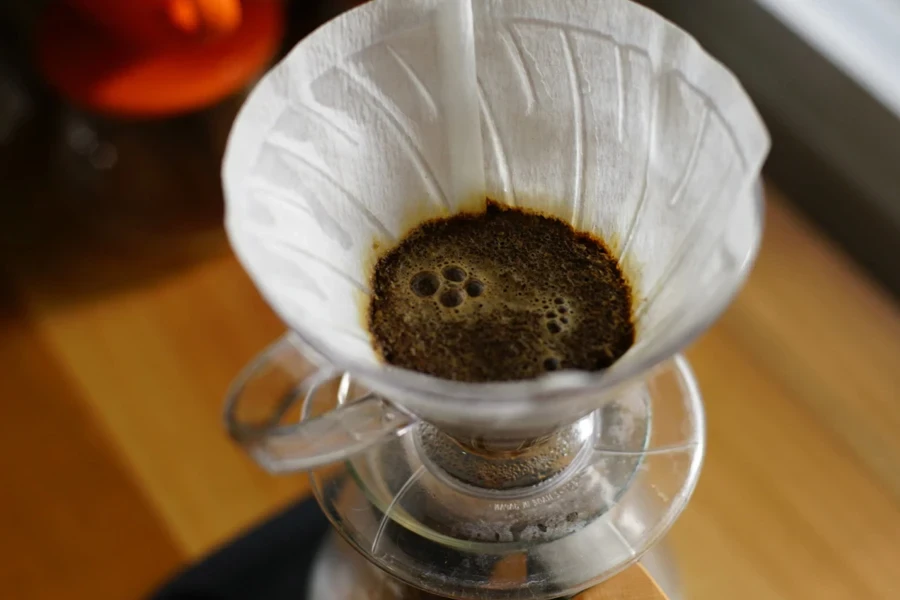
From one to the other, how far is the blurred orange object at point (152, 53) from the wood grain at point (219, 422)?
0.73 feet

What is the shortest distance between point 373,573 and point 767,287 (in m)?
0.60

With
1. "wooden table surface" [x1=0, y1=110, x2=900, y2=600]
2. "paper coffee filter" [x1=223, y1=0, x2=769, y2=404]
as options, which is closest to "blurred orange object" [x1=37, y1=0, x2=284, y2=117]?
"wooden table surface" [x1=0, y1=110, x2=900, y2=600]

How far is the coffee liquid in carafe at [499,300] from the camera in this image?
382 millimetres

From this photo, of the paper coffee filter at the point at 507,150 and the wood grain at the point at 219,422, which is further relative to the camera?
the wood grain at the point at 219,422

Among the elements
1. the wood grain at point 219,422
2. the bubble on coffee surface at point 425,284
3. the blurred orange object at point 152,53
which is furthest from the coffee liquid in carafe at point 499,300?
the blurred orange object at point 152,53

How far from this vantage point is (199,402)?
1.00 m

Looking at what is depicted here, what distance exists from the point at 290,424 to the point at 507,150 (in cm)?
16

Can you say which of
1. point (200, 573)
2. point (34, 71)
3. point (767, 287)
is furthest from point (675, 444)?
point (34, 71)

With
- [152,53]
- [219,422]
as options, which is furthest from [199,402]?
[152,53]

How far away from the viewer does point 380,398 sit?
378 mm

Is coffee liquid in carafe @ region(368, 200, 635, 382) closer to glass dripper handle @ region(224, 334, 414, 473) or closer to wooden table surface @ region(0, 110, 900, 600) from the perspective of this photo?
glass dripper handle @ region(224, 334, 414, 473)

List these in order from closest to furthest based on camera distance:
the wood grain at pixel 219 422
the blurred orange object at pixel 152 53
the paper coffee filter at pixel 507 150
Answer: the paper coffee filter at pixel 507 150, the wood grain at pixel 219 422, the blurred orange object at pixel 152 53

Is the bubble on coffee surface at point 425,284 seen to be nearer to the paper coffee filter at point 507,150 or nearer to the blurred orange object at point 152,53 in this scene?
the paper coffee filter at point 507,150

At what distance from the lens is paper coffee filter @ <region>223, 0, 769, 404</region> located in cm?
36
